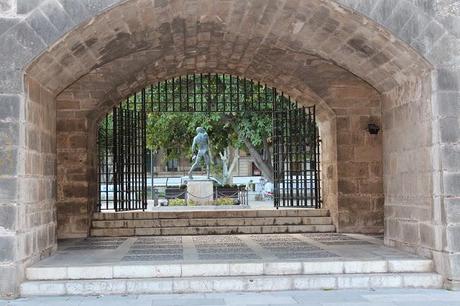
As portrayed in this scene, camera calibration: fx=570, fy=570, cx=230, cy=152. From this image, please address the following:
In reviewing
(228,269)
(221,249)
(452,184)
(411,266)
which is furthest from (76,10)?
(411,266)

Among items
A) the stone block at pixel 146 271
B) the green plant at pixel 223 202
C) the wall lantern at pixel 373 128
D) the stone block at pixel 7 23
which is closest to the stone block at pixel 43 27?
the stone block at pixel 7 23

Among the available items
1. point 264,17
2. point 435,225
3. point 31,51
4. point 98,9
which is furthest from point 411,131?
point 31,51

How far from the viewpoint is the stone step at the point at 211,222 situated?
438 inches

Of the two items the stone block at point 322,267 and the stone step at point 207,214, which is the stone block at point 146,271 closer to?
the stone block at point 322,267

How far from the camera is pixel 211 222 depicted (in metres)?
11.2

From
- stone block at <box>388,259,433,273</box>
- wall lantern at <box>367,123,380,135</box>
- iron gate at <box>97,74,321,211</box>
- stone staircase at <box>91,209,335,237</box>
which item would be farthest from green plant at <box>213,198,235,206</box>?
stone block at <box>388,259,433,273</box>

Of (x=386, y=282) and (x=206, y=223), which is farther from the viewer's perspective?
(x=206, y=223)

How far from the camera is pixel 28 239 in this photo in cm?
650

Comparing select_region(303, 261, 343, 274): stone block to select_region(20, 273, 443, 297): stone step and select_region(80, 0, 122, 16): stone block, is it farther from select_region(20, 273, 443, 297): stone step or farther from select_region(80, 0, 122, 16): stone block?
select_region(80, 0, 122, 16): stone block

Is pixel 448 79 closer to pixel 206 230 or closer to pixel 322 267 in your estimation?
pixel 322 267

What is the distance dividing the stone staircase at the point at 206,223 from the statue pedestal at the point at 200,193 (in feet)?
13.5

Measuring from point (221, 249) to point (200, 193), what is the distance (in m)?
7.84

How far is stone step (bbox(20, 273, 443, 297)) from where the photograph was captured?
6328mm

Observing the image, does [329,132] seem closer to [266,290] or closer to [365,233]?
[365,233]
